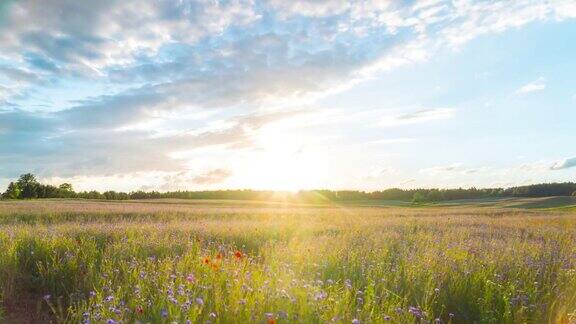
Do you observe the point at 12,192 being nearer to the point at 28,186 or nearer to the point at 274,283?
the point at 28,186

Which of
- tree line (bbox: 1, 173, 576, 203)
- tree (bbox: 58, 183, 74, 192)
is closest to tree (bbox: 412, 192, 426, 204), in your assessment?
tree line (bbox: 1, 173, 576, 203)

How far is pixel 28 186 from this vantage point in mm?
78688

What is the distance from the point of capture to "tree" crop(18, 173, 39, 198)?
78.6 meters

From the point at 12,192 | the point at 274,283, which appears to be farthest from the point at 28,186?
the point at 274,283

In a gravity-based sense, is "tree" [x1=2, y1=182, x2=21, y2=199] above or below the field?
above

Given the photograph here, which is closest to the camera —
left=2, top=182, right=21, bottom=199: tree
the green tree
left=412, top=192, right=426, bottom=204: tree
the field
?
the field

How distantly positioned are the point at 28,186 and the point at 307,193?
5038 cm

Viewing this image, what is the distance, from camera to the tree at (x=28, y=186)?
258 feet

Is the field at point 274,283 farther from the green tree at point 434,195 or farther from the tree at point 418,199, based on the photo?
the green tree at point 434,195

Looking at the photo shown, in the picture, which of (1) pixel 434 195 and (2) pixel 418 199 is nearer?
(2) pixel 418 199

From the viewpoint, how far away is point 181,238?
9.34 metres

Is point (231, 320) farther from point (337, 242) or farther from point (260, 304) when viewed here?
point (337, 242)

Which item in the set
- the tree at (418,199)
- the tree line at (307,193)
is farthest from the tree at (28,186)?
the tree at (418,199)

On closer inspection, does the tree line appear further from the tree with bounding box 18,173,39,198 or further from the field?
the field
